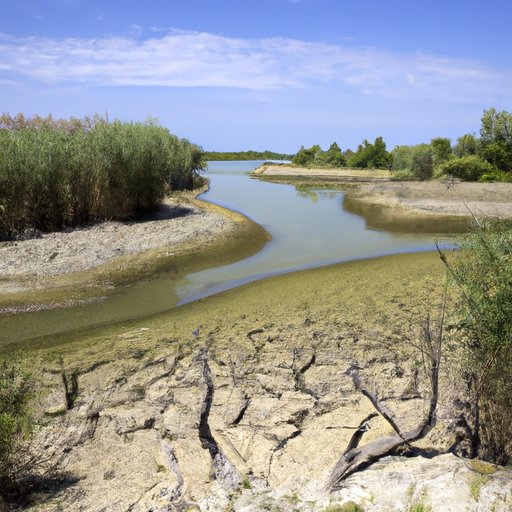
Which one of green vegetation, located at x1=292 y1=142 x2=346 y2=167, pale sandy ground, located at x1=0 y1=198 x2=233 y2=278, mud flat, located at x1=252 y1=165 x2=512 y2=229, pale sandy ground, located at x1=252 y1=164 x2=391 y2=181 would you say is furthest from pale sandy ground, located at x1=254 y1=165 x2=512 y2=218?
green vegetation, located at x1=292 y1=142 x2=346 y2=167

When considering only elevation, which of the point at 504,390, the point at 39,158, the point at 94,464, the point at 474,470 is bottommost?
the point at 94,464

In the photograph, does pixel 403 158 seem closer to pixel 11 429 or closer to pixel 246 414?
pixel 246 414

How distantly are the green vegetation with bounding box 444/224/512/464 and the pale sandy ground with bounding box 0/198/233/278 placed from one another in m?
10.8

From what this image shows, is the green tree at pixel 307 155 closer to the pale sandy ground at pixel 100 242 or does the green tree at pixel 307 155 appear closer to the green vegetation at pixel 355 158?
the green vegetation at pixel 355 158

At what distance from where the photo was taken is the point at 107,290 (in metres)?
12.6

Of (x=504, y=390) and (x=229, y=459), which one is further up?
(x=504, y=390)

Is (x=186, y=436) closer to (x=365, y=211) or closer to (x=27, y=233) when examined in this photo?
(x=27, y=233)

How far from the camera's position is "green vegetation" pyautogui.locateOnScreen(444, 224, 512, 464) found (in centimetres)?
489

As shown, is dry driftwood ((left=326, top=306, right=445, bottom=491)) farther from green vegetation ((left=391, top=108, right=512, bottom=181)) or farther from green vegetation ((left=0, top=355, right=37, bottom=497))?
green vegetation ((left=391, top=108, right=512, bottom=181))

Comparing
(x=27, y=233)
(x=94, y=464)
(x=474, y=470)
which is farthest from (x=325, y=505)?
(x=27, y=233)

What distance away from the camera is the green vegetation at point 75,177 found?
53.9 feet

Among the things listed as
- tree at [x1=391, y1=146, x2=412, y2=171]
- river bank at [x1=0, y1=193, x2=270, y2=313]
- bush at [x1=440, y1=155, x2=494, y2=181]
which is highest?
tree at [x1=391, y1=146, x2=412, y2=171]

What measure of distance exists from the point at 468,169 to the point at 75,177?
106 ft

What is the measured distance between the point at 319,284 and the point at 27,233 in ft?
30.1
